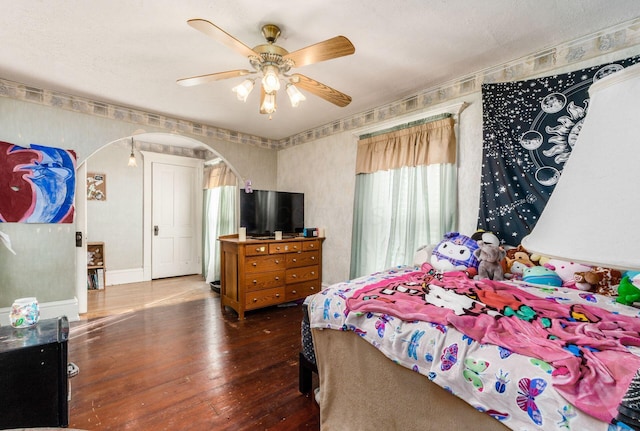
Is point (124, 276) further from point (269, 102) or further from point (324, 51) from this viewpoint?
point (324, 51)

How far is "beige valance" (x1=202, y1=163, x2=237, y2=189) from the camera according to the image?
5077 mm

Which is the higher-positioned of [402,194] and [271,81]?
[271,81]

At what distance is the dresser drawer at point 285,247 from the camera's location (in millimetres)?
3640

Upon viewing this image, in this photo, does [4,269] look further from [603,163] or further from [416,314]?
[603,163]

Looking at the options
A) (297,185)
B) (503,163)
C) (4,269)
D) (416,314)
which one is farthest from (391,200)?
(4,269)

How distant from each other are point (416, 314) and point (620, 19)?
2442 millimetres

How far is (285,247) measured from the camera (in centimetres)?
376

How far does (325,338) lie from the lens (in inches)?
67.6

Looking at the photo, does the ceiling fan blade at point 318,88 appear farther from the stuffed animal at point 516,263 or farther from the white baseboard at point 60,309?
the white baseboard at point 60,309

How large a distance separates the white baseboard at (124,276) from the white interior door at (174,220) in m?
0.22

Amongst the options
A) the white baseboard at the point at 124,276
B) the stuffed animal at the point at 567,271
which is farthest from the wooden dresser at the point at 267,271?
the stuffed animal at the point at 567,271

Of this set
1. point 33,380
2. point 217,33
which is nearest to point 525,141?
point 217,33

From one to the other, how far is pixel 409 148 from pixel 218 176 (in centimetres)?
357

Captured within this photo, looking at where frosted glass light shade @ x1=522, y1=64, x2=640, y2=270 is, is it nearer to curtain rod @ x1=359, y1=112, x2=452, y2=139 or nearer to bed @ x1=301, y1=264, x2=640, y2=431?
bed @ x1=301, y1=264, x2=640, y2=431
